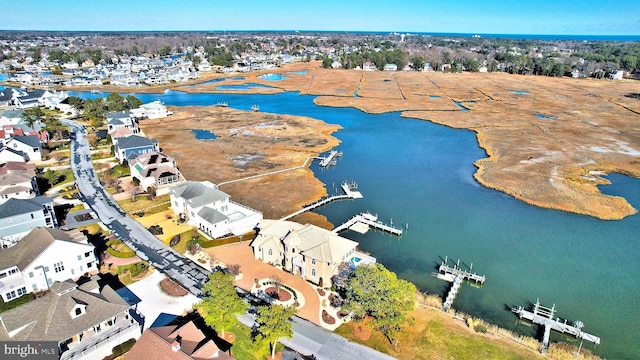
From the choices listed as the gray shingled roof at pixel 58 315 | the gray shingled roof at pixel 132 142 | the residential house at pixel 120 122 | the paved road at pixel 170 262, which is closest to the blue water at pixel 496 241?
the paved road at pixel 170 262

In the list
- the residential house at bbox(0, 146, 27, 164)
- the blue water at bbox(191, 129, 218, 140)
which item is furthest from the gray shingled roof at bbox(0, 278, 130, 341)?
the blue water at bbox(191, 129, 218, 140)

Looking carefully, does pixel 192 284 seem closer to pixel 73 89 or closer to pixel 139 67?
pixel 73 89

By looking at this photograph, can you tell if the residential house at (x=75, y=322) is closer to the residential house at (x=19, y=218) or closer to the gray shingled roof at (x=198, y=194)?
the residential house at (x=19, y=218)

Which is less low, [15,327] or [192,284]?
[15,327]

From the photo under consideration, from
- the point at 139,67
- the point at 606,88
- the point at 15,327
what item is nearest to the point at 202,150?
the point at 15,327

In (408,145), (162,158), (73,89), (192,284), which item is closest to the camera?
(192,284)

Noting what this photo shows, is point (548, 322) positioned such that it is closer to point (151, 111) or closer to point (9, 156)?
point (9, 156)
